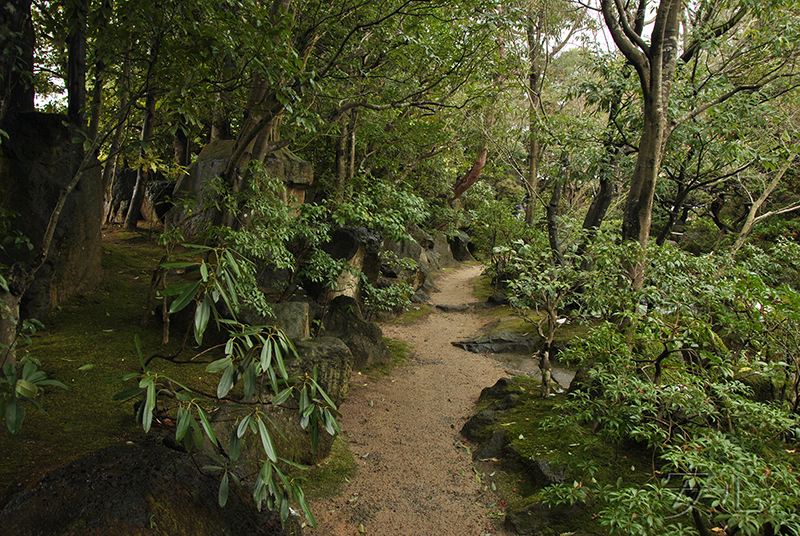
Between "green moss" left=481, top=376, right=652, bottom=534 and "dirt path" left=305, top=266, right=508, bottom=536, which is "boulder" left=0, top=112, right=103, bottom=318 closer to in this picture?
"dirt path" left=305, top=266, right=508, bottom=536

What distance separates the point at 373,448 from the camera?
15.6 feet

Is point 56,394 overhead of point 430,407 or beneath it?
overhead

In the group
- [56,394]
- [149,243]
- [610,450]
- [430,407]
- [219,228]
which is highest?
[219,228]

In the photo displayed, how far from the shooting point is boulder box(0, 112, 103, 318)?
4465 mm

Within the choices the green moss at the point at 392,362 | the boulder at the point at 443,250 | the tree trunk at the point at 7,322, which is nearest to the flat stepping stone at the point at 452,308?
the green moss at the point at 392,362

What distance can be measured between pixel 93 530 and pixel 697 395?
126 inches

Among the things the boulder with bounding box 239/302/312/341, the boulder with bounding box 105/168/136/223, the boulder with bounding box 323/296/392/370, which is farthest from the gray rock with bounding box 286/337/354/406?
the boulder with bounding box 105/168/136/223

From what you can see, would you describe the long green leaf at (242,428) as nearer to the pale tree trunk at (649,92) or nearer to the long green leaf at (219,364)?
the long green leaf at (219,364)

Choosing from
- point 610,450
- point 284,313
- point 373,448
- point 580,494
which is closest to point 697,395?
point 580,494

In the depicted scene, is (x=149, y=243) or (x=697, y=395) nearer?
(x=697, y=395)

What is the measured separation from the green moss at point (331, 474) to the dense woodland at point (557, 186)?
0.81 metres

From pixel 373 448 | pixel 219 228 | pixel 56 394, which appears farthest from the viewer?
pixel 373 448

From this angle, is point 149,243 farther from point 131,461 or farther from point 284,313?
point 131,461

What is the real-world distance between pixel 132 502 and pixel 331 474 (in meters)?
2.11
